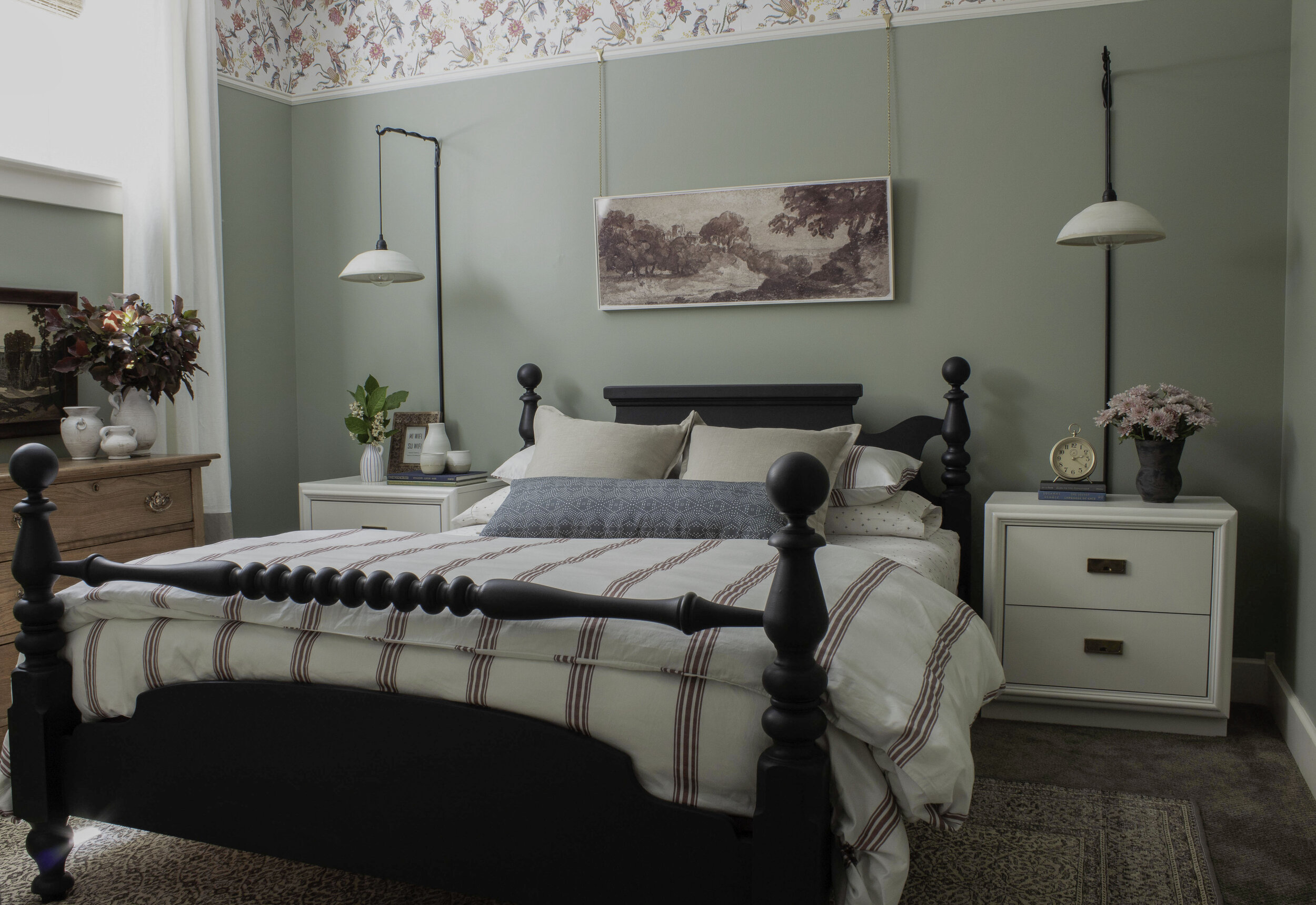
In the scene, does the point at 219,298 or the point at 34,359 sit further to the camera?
the point at 219,298

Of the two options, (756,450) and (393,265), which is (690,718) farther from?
(393,265)

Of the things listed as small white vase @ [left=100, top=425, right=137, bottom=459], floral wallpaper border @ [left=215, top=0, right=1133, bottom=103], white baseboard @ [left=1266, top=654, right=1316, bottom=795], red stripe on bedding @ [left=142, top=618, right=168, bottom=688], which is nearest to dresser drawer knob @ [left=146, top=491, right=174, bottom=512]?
small white vase @ [left=100, top=425, right=137, bottom=459]

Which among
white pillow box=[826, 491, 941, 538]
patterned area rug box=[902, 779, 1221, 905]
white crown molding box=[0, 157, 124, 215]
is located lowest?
patterned area rug box=[902, 779, 1221, 905]

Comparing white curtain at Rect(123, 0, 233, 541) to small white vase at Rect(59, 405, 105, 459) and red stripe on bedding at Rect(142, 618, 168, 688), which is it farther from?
red stripe on bedding at Rect(142, 618, 168, 688)

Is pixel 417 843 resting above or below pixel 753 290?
below

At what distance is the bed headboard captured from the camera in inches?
121

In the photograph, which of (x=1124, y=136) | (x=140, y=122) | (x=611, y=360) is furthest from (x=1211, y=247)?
(x=140, y=122)

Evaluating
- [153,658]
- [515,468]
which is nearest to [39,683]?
[153,658]

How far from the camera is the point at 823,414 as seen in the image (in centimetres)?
322

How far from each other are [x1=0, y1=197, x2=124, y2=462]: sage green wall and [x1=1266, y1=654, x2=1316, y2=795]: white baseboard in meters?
3.69

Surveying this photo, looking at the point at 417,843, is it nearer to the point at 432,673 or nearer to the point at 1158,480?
the point at 432,673

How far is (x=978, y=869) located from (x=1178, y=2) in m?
2.63

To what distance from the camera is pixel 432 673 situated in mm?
1513

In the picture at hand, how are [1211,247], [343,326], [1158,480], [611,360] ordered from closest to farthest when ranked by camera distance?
[1158,480] → [1211,247] → [611,360] → [343,326]
